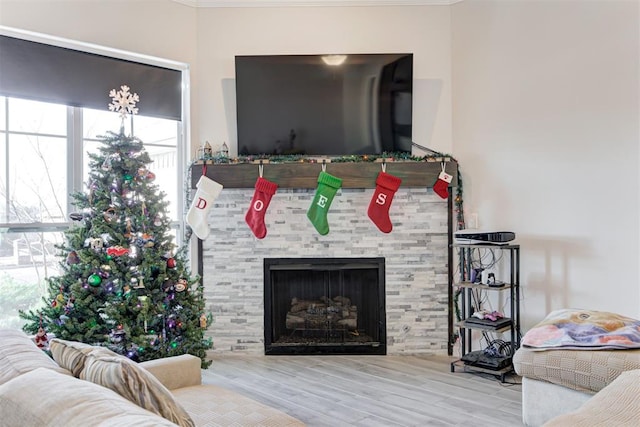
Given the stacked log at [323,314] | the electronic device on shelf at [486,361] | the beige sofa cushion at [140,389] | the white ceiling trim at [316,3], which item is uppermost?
the white ceiling trim at [316,3]

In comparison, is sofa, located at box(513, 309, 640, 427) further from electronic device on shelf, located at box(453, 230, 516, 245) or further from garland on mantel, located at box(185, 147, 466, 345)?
garland on mantel, located at box(185, 147, 466, 345)

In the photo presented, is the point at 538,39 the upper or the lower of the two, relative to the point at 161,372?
upper

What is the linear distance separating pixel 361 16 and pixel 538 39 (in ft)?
4.79

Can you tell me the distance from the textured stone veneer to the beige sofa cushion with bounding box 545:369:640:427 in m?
2.10

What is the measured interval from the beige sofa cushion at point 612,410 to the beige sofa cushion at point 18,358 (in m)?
1.80

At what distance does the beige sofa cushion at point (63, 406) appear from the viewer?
112 centimetres

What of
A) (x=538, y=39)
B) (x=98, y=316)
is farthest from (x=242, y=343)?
(x=538, y=39)

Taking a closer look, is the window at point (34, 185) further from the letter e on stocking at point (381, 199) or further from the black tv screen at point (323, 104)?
the letter e on stocking at point (381, 199)

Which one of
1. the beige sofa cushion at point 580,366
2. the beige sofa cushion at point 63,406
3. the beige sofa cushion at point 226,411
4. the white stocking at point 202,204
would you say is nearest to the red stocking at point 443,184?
the beige sofa cushion at point 580,366

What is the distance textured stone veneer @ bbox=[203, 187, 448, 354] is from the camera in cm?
421

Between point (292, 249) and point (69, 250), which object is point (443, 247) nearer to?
point (292, 249)

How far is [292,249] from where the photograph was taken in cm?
425

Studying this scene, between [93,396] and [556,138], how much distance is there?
3.54m

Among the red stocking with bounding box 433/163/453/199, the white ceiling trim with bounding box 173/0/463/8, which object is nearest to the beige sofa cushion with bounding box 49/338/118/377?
the red stocking with bounding box 433/163/453/199
